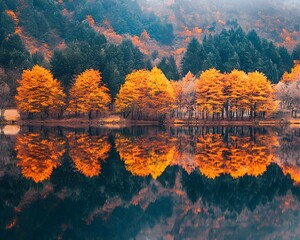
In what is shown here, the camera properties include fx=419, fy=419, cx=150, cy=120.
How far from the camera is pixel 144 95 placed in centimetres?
8706

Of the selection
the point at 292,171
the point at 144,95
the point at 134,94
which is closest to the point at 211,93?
the point at 144,95

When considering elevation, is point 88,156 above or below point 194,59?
below

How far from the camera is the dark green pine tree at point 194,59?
455 ft

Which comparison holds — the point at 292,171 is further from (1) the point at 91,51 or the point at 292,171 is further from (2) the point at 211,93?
(1) the point at 91,51

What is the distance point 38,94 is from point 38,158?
5526 centimetres

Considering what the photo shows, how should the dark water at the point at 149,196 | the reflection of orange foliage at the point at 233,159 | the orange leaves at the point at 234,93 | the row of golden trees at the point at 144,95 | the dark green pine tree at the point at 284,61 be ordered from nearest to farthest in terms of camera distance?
1. the dark water at the point at 149,196
2. the reflection of orange foliage at the point at 233,159
3. the row of golden trees at the point at 144,95
4. the orange leaves at the point at 234,93
5. the dark green pine tree at the point at 284,61

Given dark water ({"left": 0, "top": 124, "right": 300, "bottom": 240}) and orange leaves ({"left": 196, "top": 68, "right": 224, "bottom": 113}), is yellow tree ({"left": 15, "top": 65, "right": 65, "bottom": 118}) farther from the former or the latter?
dark water ({"left": 0, "top": 124, "right": 300, "bottom": 240})

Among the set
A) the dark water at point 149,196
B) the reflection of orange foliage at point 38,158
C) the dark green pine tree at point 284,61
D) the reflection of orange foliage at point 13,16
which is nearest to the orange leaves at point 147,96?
the reflection of orange foliage at point 38,158

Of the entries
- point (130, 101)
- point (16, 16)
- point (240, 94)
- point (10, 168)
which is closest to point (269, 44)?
point (240, 94)

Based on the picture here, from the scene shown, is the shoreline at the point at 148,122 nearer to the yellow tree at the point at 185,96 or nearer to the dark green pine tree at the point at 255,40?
the yellow tree at the point at 185,96

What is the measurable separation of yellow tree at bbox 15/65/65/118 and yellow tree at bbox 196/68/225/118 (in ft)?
95.0

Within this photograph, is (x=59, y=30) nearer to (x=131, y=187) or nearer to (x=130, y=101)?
(x=130, y=101)

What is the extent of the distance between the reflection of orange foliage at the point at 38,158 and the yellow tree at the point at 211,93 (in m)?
49.4

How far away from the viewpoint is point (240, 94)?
88.0m
